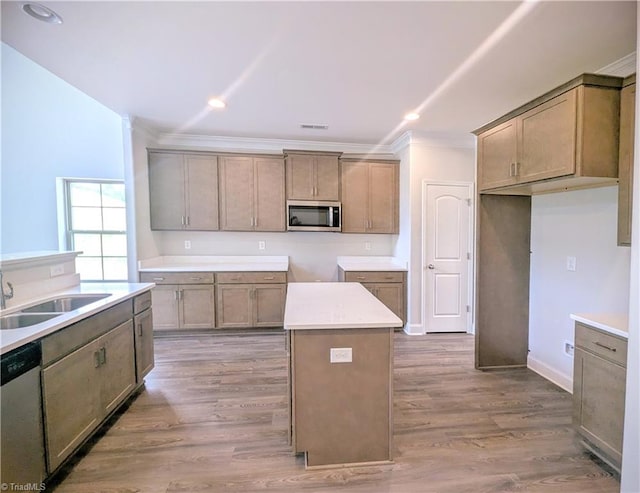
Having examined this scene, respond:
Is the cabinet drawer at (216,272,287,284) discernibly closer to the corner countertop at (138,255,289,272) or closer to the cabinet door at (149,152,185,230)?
the corner countertop at (138,255,289,272)

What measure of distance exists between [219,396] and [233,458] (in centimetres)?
78

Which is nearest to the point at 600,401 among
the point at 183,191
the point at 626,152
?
the point at 626,152

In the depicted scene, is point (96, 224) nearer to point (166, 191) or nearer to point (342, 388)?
point (166, 191)

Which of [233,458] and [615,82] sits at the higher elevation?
[615,82]

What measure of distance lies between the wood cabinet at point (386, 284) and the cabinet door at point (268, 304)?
3.15 feet

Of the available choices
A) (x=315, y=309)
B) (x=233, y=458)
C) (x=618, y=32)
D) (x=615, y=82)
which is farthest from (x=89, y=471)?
(x=618, y=32)

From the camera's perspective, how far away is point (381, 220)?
4504mm

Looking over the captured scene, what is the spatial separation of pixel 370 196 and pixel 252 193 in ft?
5.71

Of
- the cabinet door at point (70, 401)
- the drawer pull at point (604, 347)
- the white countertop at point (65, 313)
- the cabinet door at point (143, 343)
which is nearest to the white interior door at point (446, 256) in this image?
the drawer pull at point (604, 347)

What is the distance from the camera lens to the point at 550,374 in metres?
2.84

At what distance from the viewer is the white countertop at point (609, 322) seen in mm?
1676

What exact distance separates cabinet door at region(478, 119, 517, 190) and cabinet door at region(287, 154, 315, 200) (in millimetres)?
2205

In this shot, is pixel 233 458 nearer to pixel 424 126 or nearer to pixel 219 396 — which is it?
pixel 219 396

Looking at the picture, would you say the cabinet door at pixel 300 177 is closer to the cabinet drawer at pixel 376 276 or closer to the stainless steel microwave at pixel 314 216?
the stainless steel microwave at pixel 314 216
